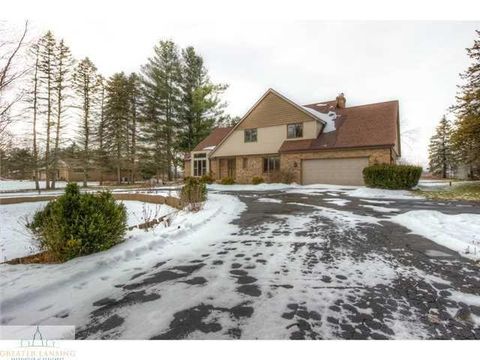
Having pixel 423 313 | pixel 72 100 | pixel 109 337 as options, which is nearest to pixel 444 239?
pixel 423 313

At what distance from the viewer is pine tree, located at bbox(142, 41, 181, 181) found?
32531 millimetres

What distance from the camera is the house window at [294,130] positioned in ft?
66.5

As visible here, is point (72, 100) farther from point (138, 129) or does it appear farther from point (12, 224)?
point (12, 224)

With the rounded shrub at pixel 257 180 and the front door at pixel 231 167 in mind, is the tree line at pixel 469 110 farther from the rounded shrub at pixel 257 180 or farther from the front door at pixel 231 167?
the front door at pixel 231 167

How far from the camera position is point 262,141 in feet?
71.9

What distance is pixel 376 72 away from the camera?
7.12 metres

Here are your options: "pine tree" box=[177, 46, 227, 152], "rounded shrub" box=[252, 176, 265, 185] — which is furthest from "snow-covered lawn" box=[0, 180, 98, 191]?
"rounded shrub" box=[252, 176, 265, 185]

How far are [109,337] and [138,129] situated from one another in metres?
34.5

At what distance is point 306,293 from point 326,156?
55.5 feet

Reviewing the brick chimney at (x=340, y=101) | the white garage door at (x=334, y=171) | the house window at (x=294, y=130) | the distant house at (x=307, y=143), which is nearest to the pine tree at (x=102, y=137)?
the distant house at (x=307, y=143)

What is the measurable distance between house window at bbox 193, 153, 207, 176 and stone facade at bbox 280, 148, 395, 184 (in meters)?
9.42

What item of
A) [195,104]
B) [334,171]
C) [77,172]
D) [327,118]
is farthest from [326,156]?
[77,172]

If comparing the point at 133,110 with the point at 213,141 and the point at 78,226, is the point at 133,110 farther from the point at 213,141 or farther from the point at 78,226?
the point at 78,226

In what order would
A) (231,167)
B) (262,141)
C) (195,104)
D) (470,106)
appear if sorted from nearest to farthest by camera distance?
1. (470,106)
2. (262,141)
3. (231,167)
4. (195,104)
